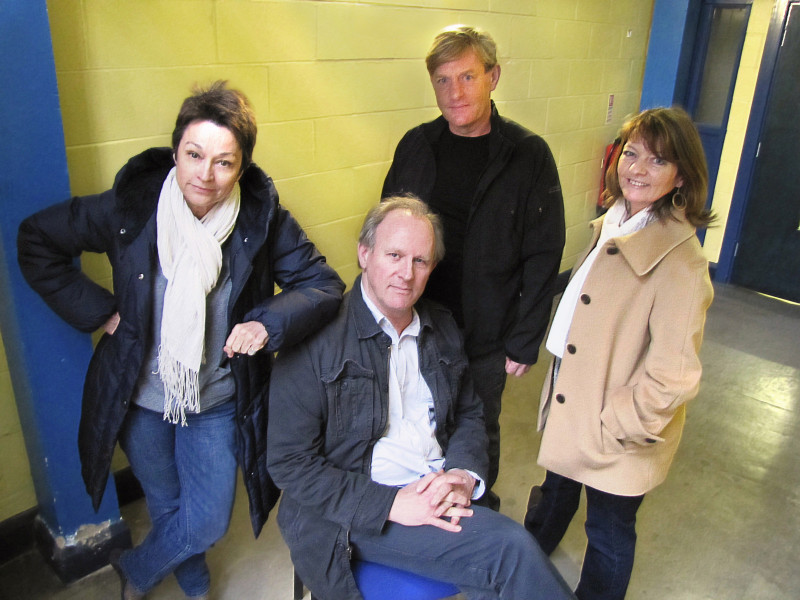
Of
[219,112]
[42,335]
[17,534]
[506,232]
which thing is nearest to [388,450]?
[506,232]

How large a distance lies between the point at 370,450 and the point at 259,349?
38cm

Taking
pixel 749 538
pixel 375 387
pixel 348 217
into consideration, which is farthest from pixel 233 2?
pixel 749 538

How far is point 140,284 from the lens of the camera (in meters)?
1.55

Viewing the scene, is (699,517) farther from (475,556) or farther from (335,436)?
(335,436)

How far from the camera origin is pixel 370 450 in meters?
1.68

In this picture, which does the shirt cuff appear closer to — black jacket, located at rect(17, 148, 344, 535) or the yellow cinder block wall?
black jacket, located at rect(17, 148, 344, 535)

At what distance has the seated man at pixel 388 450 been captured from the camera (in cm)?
155

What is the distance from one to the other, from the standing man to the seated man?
32 centimetres

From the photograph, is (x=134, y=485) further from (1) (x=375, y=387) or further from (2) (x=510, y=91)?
(2) (x=510, y=91)

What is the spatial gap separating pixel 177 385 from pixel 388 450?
54 cm

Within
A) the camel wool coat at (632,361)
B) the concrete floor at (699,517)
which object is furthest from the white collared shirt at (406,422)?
the concrete floor at (699,517)

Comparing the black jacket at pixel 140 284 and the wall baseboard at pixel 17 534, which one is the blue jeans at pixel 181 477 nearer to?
the black jacket at pixel 140 284

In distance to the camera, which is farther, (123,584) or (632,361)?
(123,584)

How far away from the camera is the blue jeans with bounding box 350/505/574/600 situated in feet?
4.97
